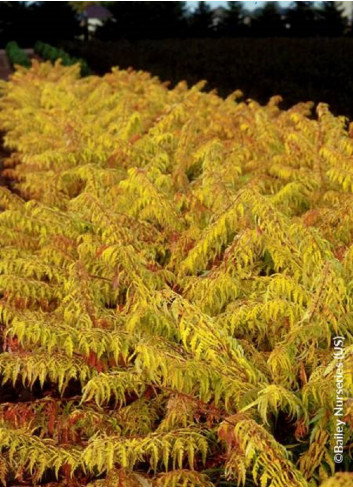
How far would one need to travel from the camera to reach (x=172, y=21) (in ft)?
94.5

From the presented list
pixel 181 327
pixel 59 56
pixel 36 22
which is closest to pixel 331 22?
pixel 59 56

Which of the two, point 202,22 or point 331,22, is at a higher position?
point 331,22

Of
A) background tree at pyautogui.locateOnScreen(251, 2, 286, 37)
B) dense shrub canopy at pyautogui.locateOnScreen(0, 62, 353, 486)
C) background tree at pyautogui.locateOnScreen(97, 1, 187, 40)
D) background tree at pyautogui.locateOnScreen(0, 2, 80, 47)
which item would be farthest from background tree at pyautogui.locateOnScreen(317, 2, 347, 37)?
dense shrub canopy at pyautogui.locateOnScreen(0, 62, 353, 486)

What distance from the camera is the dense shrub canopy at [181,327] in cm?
311

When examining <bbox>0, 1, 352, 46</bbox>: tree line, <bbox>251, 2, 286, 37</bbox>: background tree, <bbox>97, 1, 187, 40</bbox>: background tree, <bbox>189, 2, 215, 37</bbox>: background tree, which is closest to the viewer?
<bbox>0, 1, 352, 46</bbox>: tree line

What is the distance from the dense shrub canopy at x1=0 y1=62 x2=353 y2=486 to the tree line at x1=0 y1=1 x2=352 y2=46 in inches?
704

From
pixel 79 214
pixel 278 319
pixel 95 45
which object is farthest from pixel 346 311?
pixel 95 45

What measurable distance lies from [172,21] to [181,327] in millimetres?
27001

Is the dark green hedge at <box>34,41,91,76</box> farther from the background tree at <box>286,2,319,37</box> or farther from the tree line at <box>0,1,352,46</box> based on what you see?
the background tree at <box>286,2,319,37</box>

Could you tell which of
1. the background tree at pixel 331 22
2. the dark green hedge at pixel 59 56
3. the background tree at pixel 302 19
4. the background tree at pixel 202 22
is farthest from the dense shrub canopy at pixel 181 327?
the background tree at pixel 202 22

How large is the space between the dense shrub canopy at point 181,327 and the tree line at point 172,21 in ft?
58.7

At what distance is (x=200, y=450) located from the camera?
3.23 meters

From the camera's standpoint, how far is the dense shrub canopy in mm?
3111

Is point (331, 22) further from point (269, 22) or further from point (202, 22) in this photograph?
point (202, 22)
